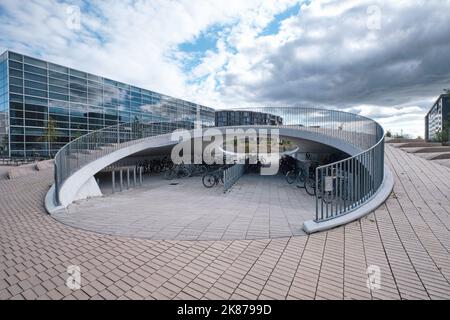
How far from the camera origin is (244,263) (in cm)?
297

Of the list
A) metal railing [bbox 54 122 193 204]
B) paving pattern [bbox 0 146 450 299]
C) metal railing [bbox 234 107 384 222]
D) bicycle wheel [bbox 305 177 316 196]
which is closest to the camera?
paving pattern [bbox 0 146 450 299]

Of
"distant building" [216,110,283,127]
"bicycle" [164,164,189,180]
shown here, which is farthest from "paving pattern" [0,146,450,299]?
"distant building" [216,110,283,127]

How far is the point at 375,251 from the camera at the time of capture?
10.5 ft

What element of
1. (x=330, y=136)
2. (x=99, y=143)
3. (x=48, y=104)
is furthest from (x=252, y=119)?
(x=48, y=104)

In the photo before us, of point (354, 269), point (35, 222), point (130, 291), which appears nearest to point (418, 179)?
point (354, 269)

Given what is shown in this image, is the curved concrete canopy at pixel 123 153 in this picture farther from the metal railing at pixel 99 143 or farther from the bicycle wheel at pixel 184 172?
the bicycle wheel at pixel 184 172

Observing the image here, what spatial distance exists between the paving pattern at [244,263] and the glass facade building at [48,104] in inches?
516

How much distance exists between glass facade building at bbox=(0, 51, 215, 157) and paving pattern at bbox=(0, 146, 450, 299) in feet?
43.0

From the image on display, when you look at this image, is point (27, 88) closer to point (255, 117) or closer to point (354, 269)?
point (255, 117)

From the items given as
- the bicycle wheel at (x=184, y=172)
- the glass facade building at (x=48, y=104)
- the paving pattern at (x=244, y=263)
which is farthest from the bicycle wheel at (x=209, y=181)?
the paving pattern at (x=244, y=263)

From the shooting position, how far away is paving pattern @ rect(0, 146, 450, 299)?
8.03 ft

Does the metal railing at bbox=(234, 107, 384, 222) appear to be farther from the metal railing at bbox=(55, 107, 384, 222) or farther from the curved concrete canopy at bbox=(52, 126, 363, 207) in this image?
the curved concrete canopy at bbox=(52, 126, 363, 207)

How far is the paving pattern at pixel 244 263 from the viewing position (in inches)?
96.3

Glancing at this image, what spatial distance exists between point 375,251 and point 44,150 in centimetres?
2573
